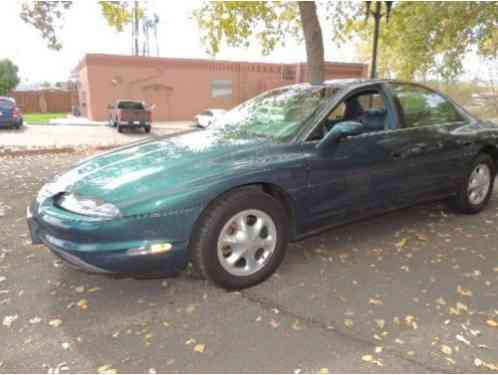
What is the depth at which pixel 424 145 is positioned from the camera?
12.3 feet

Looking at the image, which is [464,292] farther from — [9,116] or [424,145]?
[9,116]

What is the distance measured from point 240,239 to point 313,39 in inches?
237

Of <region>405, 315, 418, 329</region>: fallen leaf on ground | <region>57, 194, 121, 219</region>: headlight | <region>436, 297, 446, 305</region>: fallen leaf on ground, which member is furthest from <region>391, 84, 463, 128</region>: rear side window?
<region>57, 194, 121, 219</region>: headlight

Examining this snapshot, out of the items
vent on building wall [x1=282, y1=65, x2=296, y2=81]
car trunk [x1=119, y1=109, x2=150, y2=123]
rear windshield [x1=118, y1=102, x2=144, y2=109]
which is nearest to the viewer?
car trunk [x1=119, y1=109, x2=150, y2=123]

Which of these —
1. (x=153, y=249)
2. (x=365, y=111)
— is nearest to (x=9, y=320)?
(x=153, y=249)

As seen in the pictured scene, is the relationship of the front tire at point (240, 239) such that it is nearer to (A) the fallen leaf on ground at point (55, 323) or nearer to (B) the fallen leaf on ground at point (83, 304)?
(B) the fallen leaf on ground at point (83, 304)

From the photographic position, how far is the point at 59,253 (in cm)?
253

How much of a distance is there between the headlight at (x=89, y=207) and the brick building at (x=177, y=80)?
2451 cm

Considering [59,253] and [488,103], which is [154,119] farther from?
[59,253]

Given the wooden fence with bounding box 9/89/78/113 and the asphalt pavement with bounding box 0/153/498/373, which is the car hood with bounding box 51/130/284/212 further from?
the wooden fence with bounding box 9/89/78/113

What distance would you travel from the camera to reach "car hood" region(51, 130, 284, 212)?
2.50m

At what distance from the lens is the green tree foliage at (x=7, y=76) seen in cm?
3950

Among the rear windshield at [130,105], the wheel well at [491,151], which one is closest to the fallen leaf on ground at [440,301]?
the wheel well at [491,151]

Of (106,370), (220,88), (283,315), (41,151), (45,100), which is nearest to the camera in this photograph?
(106,370)
